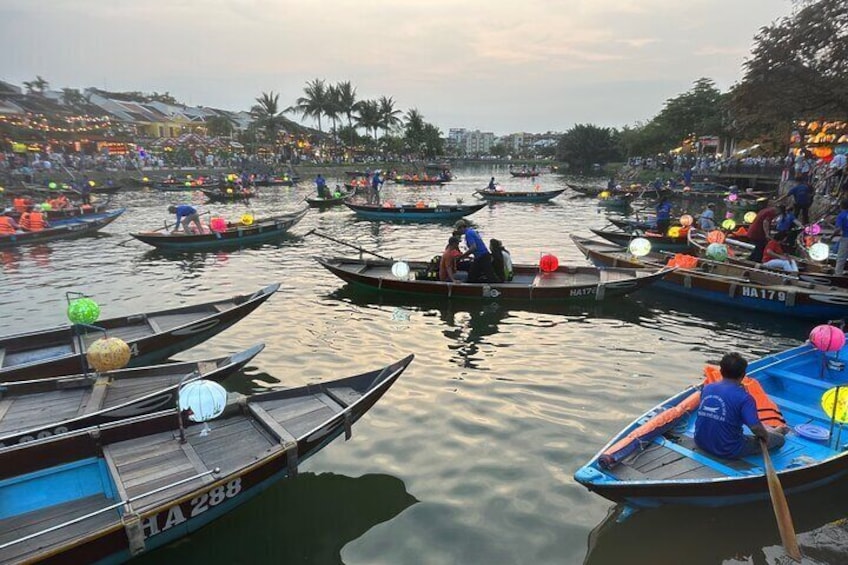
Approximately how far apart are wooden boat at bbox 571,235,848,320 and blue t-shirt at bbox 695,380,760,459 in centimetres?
798

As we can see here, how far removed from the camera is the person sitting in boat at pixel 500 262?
1386 cm

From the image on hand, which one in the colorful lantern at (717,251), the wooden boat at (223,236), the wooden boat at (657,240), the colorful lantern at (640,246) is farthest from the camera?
the wooden boat at (657,240)

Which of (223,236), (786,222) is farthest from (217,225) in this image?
(786,222)

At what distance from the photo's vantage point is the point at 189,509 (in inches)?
195

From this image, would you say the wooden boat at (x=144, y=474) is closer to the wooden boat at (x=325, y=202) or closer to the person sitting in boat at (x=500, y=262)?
the person sitting in boat at (x=500, y=262)

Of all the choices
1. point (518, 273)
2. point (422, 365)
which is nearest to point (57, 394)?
point (422, 365)

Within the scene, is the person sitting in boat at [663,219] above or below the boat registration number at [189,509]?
above

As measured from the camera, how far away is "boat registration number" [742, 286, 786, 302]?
1211 centimetres

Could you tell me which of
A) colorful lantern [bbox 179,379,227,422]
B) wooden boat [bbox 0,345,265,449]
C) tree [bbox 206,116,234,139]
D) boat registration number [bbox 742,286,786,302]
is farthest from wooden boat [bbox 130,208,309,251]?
tree [bbox 206,116,234,139]

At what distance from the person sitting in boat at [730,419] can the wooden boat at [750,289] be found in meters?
7.57

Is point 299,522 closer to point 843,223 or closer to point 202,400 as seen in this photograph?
point 202,400

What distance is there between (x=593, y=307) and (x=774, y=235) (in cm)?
696

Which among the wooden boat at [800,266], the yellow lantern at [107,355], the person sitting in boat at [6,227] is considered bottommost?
the wooden boat at [800,266]

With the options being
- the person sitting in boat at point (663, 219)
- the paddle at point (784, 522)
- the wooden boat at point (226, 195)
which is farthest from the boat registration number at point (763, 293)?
the wooden boat at point (226, 195)
